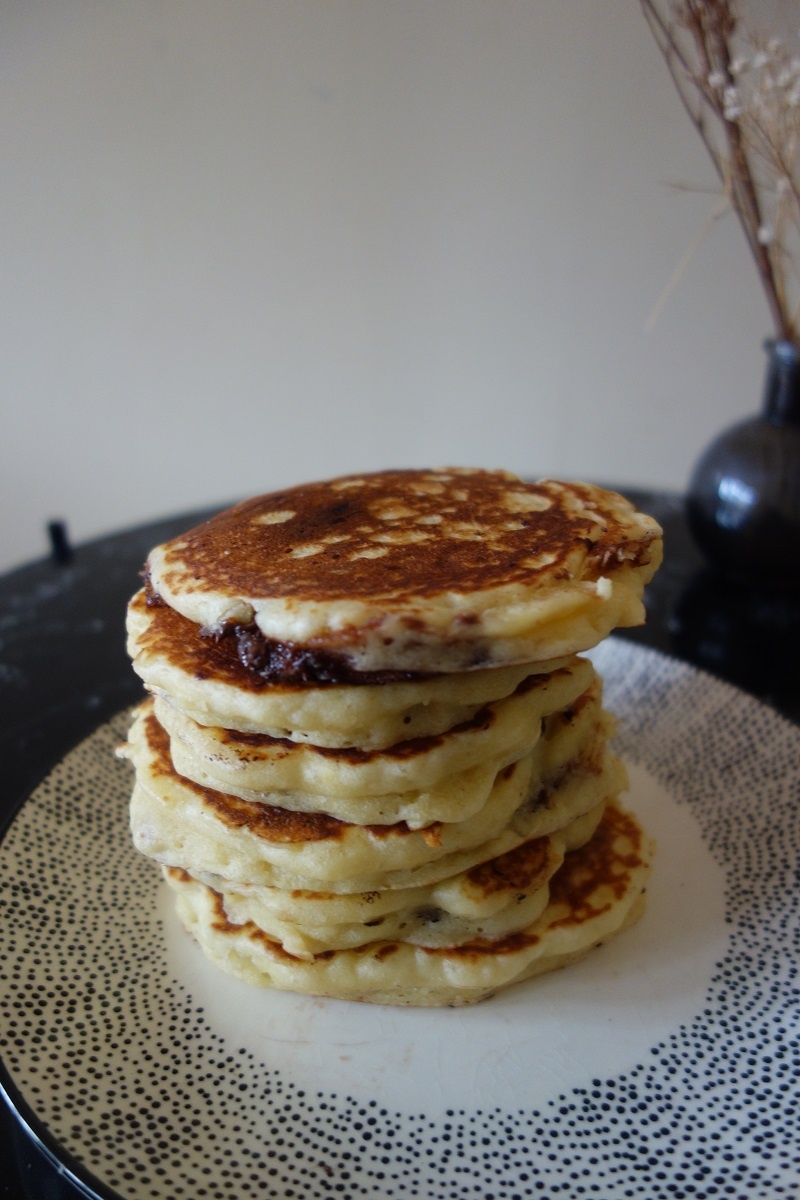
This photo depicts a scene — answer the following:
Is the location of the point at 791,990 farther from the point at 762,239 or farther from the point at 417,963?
the point at 762,239

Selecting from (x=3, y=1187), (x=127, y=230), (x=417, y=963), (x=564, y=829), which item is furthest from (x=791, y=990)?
(x=127, y=230)

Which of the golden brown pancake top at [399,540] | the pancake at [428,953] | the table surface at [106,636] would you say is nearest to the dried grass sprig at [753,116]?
the table surface at [106,636]

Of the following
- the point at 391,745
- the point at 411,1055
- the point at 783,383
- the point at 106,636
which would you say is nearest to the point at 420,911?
the point at 411,1055

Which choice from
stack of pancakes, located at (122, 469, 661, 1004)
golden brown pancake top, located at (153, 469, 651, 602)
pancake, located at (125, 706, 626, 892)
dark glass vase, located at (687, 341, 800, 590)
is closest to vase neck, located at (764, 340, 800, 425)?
dark glass vase, located at (687, 341, 800, 590)

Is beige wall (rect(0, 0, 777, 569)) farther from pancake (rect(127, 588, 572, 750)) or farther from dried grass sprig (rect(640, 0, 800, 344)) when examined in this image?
pancake (rect(127, 588, 572, 750))

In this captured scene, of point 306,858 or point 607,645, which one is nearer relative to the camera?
point 306,858

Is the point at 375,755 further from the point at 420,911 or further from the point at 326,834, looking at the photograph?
the point at 420,911
